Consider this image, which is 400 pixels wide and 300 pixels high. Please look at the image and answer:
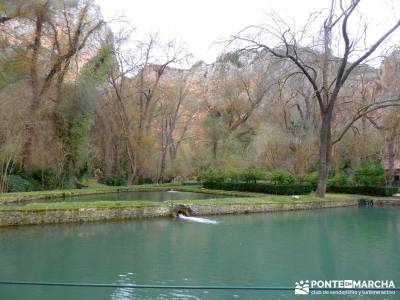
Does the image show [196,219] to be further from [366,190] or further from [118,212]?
[366,190]

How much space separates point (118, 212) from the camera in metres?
15.9

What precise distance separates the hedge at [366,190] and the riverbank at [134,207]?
1.80m

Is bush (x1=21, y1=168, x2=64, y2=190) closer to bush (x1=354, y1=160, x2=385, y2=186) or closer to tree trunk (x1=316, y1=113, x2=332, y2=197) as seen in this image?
tree trunk (x1=316, y1=113, x2=332, y2=197)

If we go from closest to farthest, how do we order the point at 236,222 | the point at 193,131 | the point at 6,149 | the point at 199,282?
1. the point at 199,282
2. the point at 236,222
3. the point at 6,149
4. the point at 193,131

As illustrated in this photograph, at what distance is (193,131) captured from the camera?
5047cm

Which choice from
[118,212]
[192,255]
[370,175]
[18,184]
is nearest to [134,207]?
[118,212]

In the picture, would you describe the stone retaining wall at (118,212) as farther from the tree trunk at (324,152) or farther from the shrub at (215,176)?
the shrub at (215,176)

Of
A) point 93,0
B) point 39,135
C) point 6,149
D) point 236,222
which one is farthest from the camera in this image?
point 93,0

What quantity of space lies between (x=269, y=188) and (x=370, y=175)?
6393mm

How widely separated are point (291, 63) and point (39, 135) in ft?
50.6

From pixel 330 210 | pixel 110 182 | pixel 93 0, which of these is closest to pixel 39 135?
pixel 93 0

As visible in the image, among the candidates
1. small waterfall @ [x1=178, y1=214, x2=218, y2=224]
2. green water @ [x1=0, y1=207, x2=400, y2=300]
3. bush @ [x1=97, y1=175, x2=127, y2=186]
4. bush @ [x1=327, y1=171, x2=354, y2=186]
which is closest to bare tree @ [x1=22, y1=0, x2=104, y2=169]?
bush @ [x1=97, y1=175, x2=127, y2=186]

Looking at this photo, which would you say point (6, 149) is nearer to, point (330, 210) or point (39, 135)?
point (39, 135)

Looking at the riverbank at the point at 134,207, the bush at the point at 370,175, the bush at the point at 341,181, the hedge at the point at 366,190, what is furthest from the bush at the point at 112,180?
the bush at the point at 370,175
